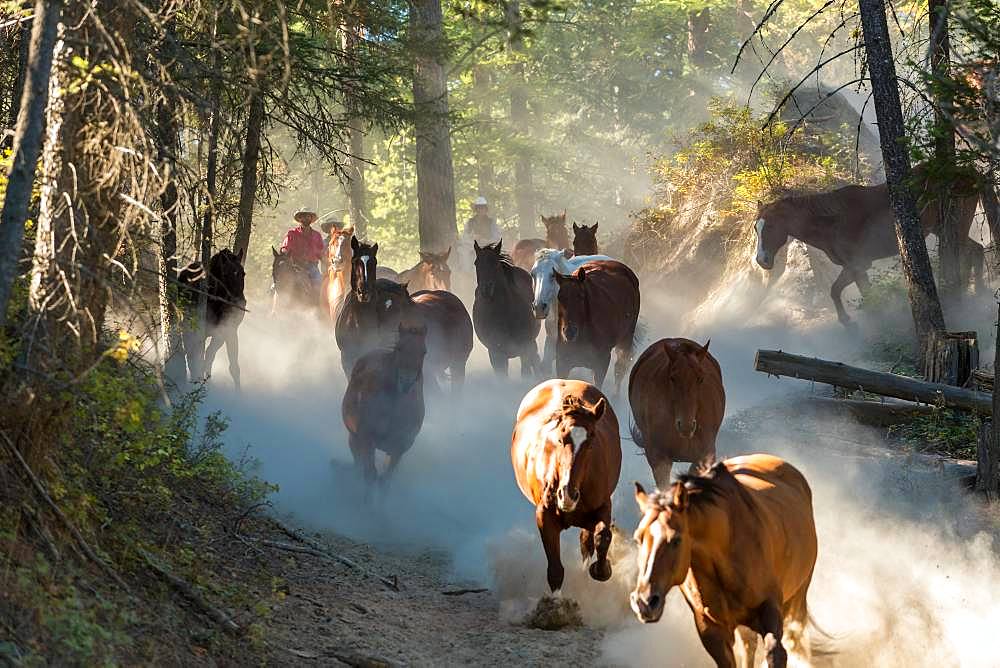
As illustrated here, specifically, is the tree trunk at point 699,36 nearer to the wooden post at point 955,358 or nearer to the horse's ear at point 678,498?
the wooden post at point 955,358

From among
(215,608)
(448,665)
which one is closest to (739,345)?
(448,665)

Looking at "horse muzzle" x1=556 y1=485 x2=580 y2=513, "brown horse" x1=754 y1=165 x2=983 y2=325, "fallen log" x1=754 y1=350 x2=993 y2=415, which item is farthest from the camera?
"brown horse" x1=754 y1=165 x2=983 y2=325

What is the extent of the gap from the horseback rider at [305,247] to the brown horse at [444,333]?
5.60 meters

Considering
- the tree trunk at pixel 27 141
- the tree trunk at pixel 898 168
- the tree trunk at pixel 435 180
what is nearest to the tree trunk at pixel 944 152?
the tree trunk at pixel 898 168

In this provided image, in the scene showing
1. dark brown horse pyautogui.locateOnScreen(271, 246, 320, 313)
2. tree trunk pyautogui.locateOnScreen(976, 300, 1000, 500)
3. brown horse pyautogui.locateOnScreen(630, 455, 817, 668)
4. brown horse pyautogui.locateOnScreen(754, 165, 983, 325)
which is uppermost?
dark brown horse pyautogui.locateOnScreen(271, 246, 320, 313)

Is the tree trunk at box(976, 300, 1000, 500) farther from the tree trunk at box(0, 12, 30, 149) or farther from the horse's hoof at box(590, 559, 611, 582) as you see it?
the tree trunk at box(0, 12, 30, 149)

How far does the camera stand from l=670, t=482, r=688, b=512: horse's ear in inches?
242

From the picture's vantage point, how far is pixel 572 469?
28.3ft

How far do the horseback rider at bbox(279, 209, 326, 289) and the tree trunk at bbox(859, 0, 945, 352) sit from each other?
12449 millimetres

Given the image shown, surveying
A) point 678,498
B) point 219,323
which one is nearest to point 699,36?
point 219,323

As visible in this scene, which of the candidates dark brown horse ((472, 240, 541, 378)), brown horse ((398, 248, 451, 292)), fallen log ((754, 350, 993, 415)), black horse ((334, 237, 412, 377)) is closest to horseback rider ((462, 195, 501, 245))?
brown horse ((398, 248, 451, 292))

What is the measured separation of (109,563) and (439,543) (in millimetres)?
5792

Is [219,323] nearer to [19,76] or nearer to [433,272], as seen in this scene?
[433,272]

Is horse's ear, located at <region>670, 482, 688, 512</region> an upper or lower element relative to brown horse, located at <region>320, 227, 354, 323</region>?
lower
